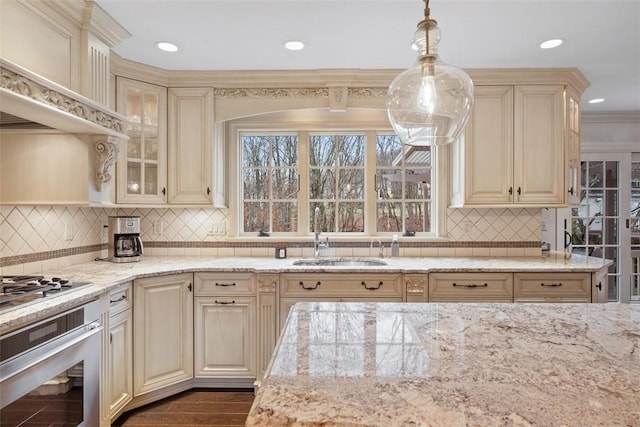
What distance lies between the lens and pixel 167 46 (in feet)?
8.18

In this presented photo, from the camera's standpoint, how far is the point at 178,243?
10.3ft

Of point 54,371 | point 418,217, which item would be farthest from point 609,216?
point 54,371

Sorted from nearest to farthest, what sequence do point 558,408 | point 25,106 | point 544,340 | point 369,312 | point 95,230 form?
point 558,408 → point 544,340 → point 369,312 → point 25,106 → point 95,230

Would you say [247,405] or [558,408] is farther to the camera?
[247,405]

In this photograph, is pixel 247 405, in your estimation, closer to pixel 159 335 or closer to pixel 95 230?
pixel 159 335

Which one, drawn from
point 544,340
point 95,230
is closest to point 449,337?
point 544,340

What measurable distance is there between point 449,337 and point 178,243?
8.76 feet

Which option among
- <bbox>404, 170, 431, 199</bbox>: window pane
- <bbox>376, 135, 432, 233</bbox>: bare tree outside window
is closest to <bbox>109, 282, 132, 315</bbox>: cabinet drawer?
<bbox>376, 135, 432, 233</bbox>: bare tree outside window

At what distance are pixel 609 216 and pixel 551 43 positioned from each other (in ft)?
8.33

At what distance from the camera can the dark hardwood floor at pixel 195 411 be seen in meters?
2.23

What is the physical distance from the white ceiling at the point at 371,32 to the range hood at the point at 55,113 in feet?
2.17

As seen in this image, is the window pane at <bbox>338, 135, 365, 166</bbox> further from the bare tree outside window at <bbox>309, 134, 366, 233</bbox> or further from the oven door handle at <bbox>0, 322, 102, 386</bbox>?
the oven door handle at <bbox>0, 322, 102, 386</bbox>

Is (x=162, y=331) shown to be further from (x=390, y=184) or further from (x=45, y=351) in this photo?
(x=390, y=184)

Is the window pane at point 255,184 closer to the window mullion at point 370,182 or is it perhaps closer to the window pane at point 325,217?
the window pane at point 325,217
